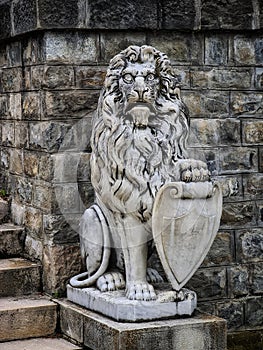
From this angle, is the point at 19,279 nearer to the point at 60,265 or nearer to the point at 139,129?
the point at 60,265

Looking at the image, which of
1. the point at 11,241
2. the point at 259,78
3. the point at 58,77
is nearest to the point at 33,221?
the point at 11,241

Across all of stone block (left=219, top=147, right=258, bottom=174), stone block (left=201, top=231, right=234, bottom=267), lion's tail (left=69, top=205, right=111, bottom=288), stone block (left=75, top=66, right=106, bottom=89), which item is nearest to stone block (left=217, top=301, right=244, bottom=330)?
stone block (left=201, top=231, right=234, bottom=267)

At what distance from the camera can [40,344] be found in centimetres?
640

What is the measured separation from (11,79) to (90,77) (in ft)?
2.86

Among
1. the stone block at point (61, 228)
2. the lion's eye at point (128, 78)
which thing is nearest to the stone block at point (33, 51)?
the lion's eye at point (128, 78)

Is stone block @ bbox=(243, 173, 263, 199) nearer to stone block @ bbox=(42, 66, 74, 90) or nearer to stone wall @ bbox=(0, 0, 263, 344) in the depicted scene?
stone wall @ bbox=(0, 0, 263, 344)

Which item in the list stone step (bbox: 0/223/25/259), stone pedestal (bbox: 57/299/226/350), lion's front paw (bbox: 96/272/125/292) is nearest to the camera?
stone pedestal (bbox: 57/299/226/350)

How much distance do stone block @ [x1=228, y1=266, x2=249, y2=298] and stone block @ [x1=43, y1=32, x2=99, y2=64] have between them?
1.78 metres

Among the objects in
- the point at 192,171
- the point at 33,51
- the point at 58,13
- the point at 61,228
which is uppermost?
the point at 58,13

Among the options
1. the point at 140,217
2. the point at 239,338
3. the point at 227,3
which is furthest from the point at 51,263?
the point at 227,3

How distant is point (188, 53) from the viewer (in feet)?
23.0

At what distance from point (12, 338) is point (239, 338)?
1.67 m

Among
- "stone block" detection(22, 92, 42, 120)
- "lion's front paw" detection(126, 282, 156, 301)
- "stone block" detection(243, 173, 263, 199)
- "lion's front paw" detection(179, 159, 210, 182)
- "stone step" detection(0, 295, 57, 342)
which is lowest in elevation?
"stone step" detection(0, 295, 57, 342)

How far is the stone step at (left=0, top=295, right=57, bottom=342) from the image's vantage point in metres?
6.45
